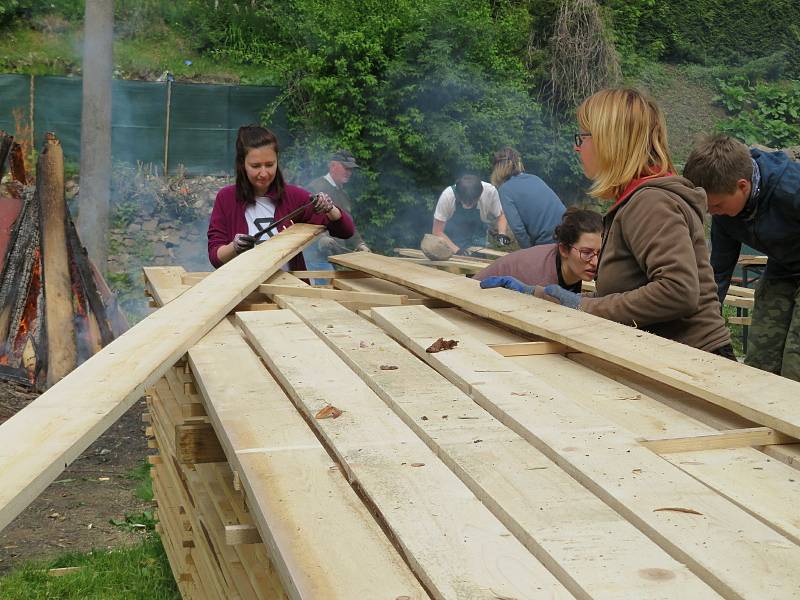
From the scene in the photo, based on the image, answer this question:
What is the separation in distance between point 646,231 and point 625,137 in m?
0.38

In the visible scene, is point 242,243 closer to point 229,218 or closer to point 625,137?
point 229,218

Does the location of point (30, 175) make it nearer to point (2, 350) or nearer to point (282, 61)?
point (282, 61)

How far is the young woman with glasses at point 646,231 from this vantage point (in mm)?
3088

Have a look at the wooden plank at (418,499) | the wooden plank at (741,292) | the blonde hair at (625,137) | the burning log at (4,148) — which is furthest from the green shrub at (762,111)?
the wooden plank at (418,499)

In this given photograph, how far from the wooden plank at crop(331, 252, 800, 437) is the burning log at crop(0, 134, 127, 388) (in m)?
4.01

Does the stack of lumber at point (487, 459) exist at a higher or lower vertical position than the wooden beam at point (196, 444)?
higher

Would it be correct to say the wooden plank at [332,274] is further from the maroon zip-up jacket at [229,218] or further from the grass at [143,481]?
the grass at [143,481]

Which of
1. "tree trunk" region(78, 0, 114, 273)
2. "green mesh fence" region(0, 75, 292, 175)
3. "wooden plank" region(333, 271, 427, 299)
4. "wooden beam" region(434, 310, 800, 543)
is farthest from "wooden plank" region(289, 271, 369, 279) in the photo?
"green mesh fence" region(0, 75, 292, 175)

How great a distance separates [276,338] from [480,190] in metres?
6.66

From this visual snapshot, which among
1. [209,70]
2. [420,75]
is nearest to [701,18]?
[420,75]

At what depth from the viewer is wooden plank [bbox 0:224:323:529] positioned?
2029mm

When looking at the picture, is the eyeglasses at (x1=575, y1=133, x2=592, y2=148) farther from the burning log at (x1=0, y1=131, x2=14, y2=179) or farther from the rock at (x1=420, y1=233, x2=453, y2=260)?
the burning log at (x1=0, y1=131, x2=14, y2=179)

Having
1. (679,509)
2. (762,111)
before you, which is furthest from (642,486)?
(762,111)

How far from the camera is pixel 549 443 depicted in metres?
2.09
